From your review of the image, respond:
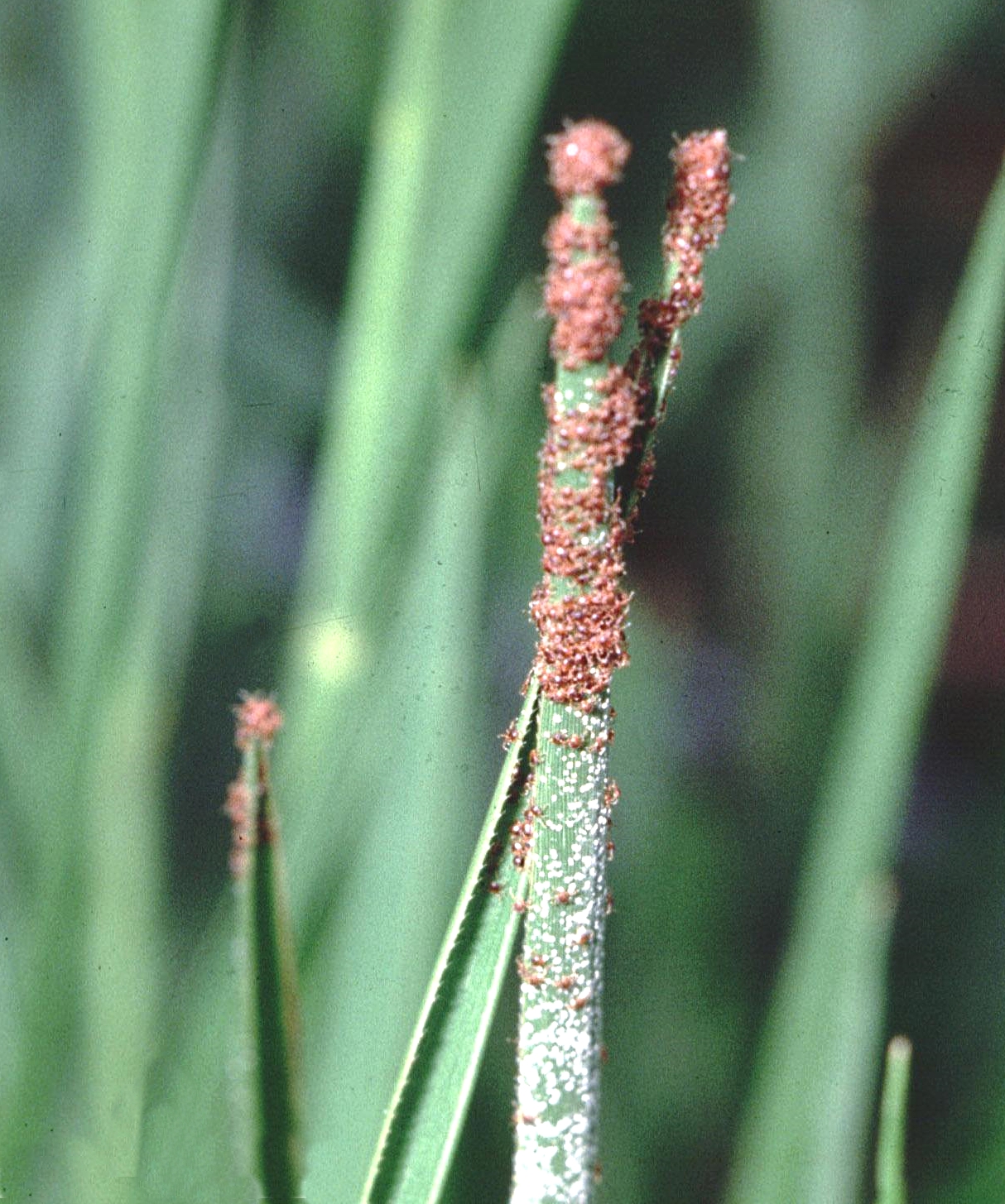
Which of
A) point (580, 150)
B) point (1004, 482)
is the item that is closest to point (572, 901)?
point (580, 150)

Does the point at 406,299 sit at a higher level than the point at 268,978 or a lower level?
higher

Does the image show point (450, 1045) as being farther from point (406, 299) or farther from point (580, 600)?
point (406, 299)

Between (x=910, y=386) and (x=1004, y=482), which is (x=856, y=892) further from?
(x=1004, y=482)

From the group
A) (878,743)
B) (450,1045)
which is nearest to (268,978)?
(450,1045)

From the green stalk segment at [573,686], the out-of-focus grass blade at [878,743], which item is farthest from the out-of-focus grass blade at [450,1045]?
the out-of-focus grass blade at [878,743]

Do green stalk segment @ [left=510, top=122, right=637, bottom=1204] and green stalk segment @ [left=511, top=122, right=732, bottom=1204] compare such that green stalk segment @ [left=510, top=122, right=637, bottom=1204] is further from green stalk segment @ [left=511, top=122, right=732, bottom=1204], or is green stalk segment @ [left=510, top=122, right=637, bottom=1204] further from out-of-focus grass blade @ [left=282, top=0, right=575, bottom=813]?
out-of-focus grass blade @ [left=282, top=0, right=575, bottom=813]
